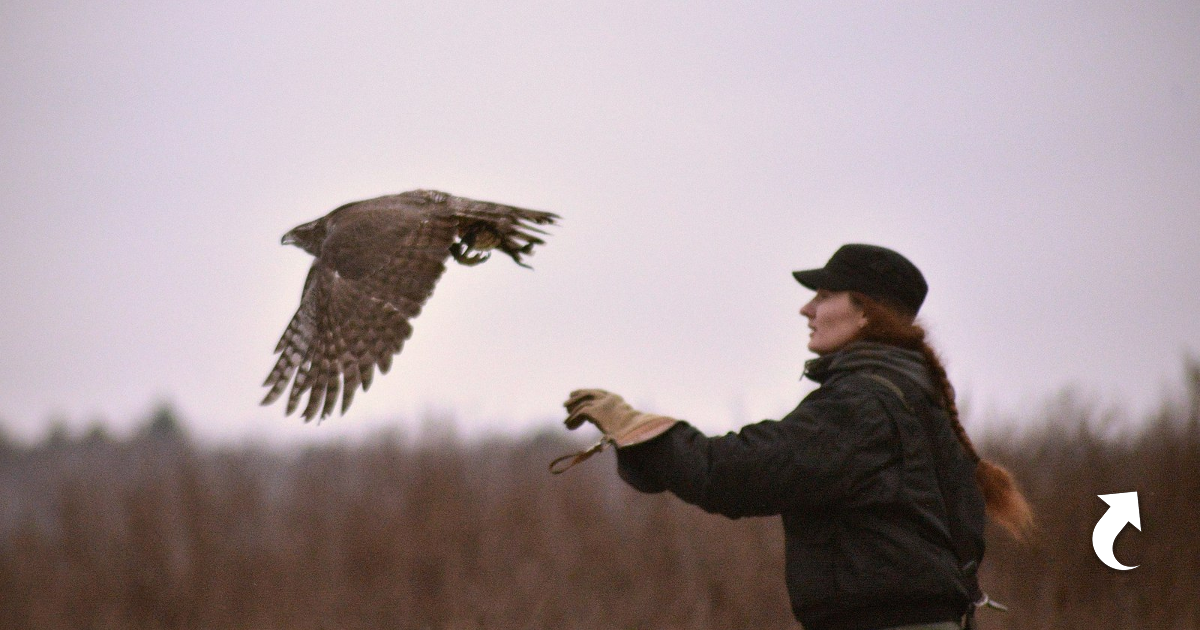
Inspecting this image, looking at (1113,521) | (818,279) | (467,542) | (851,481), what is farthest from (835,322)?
(467,542)

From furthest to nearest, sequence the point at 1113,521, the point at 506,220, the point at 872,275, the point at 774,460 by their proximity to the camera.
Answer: the point at 1113,521 < the point at 506,220 < the point at 872,275 < the point at 774,460

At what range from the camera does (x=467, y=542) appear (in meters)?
8.27

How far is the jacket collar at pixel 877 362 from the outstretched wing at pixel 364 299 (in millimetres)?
1526

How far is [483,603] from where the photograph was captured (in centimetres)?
756

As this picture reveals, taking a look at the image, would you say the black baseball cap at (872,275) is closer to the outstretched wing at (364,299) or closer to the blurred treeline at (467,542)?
the outstretched wing at (364,299)

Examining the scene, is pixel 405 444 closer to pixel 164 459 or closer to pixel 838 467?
pixel 164 459

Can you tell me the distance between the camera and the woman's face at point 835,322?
8.34ft

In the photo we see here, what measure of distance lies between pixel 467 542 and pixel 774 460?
6.31 meters

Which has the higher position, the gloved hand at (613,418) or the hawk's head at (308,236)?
the hawk's head at (308,236)

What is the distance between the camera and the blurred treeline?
7266 millimetres

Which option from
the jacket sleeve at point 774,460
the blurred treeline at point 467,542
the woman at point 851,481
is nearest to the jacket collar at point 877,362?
the woman at point 851,481

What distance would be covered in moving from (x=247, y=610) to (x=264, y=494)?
3.54ft

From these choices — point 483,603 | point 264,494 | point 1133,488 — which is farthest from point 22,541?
point 1133,488

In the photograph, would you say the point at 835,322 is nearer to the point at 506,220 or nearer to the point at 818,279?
the point at 818,279
